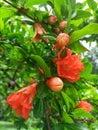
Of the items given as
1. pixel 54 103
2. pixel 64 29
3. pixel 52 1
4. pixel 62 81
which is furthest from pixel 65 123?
pixel 52 1

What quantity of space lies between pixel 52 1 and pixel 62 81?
1.07 feet

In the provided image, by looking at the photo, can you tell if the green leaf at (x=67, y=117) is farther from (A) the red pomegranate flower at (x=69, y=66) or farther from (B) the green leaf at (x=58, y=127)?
(A) the red pomegranate flower at (x=69, y=66)

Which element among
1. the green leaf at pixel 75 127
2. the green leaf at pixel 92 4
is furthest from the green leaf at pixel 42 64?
the green leaf at pixel 92 4

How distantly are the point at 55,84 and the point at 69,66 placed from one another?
0.30ft

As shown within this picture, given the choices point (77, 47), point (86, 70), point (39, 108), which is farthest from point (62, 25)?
point (39, 108)

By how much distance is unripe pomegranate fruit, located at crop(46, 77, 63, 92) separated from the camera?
120cm

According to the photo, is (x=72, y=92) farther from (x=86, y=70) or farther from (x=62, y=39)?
(x=62, y=39)

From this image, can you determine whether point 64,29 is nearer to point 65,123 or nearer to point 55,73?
point 55,73

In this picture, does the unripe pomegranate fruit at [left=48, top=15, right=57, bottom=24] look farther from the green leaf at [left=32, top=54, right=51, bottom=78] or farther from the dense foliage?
the green leaf at [left=32, top=54, right=51, bottom=78]

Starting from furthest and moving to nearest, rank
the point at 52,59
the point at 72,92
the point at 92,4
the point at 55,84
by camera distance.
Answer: the point at 92,4 → the point at 72,92 → the point at 52,59 → the point at 55,84

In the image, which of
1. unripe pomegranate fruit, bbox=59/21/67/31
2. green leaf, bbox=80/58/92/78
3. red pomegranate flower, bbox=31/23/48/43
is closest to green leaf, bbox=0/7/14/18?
red pomegranate flower, bbox=31/23/48/43

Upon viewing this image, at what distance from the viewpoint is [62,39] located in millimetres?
1211

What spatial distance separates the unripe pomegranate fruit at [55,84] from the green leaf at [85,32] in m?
0.15

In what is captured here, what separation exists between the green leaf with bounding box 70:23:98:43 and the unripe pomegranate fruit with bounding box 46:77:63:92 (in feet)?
0.49
